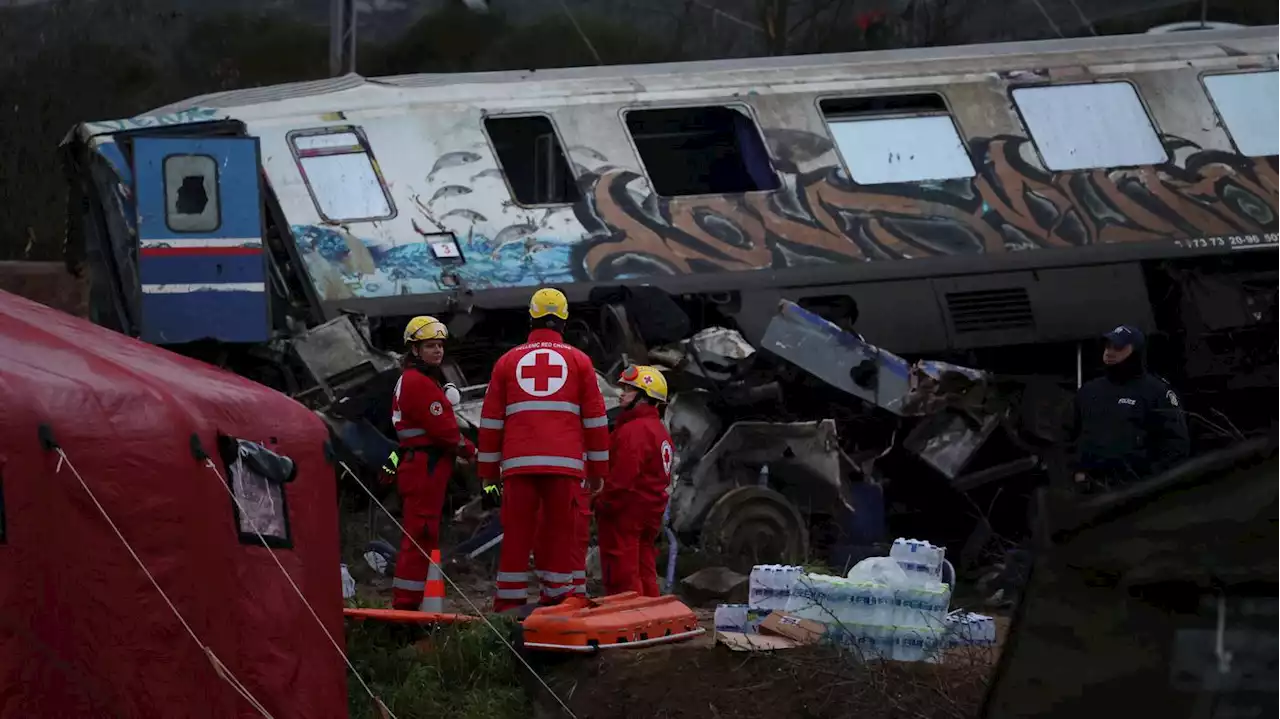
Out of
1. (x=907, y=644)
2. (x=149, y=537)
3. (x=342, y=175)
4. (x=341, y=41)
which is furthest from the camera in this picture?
(x=341, y=41)

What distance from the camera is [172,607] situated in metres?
7.58

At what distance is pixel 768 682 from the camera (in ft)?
28.7

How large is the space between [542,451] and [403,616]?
1.07 meters

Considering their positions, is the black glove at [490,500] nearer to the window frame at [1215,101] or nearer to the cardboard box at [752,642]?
the cardboard box at [752,642]

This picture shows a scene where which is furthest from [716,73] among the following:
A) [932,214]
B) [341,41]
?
[341,41]

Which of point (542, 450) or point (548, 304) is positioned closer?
point (542, 450)

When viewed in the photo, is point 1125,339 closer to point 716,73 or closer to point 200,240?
point 716,73

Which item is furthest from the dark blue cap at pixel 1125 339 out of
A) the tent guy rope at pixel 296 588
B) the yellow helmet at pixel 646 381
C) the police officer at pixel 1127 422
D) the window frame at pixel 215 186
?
the window frame at pixel 215 186

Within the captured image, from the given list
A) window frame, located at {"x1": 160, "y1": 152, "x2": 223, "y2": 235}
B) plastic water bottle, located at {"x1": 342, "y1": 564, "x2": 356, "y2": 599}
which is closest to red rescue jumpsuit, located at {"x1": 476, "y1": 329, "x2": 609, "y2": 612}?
plastic water bottle, located at {"x1": 342, "y1": 564, "x2": 356, "y2": 599}

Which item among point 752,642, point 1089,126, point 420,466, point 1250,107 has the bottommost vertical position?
point 752,642

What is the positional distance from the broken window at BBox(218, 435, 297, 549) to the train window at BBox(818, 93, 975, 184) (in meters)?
7.38

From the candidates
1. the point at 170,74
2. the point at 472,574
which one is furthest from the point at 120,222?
the point at 170,74

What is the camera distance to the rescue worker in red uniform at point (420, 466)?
33.2 feet

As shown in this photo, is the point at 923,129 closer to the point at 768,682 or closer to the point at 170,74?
the point at 768,682
